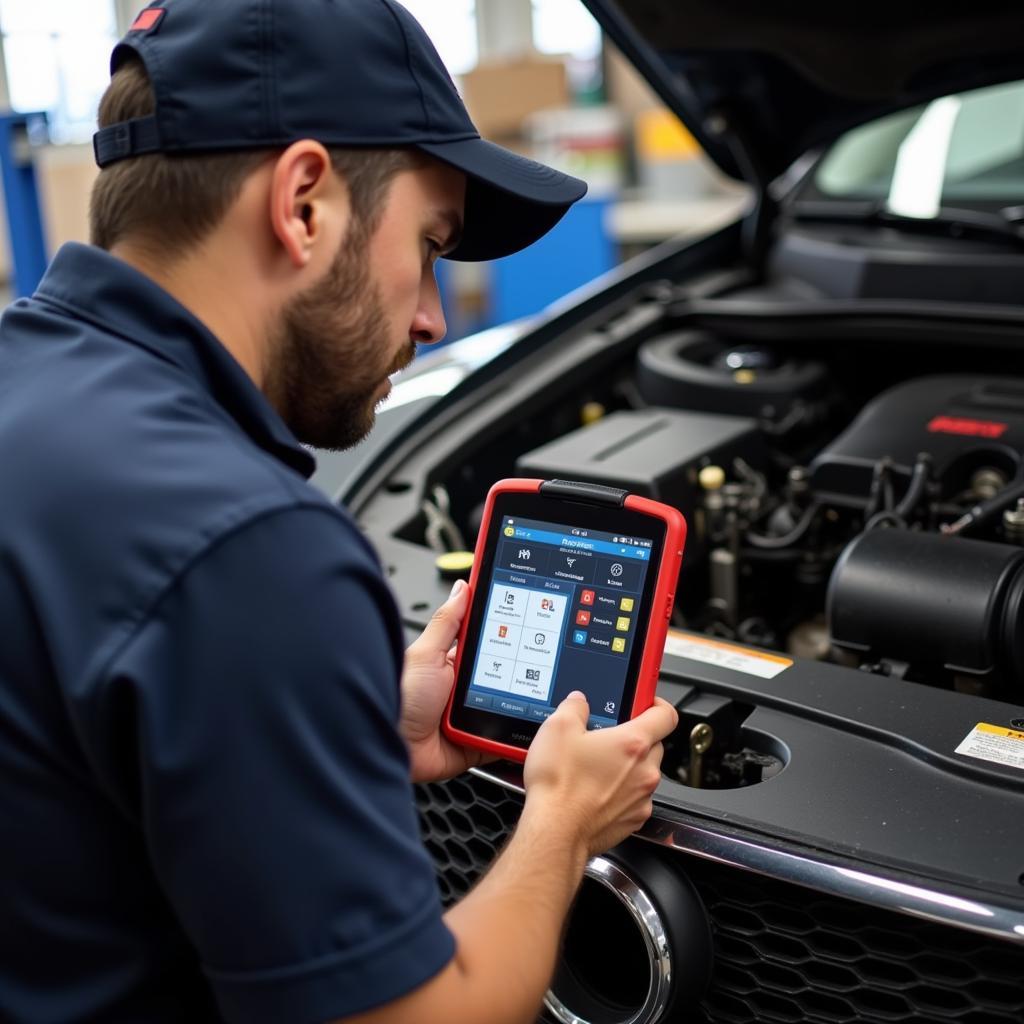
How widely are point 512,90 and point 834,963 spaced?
6.04 metres

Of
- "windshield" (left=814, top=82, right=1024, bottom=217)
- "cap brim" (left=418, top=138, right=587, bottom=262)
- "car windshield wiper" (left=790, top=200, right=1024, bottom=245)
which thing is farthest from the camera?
"windshield" (left=814, top=82, right=1024, bottom=217)

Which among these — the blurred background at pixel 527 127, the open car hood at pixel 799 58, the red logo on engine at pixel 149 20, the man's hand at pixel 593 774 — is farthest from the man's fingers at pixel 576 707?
the blurred background at pixel 527 127

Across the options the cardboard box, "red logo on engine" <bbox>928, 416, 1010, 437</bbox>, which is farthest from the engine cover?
the cardboard box

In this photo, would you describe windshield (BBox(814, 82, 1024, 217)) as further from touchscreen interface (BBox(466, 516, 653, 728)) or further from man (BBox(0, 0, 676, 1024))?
man (BBox(0, 0, 676, 1024))

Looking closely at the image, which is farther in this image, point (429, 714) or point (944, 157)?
point (944, 157)

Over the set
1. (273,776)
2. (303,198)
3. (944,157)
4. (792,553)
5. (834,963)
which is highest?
(303,198)

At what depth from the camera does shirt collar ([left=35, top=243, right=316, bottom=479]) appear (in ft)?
2.64

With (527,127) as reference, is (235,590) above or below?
above

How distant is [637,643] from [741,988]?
0.30 m

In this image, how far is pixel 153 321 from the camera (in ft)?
2.64

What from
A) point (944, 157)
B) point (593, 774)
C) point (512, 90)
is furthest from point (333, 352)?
point (512, 90)

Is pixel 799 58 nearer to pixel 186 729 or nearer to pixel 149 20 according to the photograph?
pixel 149 20

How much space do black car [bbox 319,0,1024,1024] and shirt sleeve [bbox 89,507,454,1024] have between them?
375 millimetres

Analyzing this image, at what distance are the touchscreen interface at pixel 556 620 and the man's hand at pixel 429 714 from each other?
0.11ft
